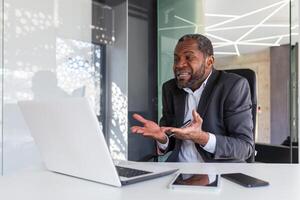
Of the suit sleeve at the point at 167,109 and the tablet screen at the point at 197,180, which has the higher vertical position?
the suit sleeve at the point at 167,109

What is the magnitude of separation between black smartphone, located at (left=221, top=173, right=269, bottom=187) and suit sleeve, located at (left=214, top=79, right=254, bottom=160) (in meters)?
0.32

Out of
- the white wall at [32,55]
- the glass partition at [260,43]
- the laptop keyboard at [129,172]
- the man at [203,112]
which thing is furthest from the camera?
the glass partition at [260,43]

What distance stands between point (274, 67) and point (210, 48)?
2657 millimetres

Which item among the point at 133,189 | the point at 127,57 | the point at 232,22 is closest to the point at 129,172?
the point at 133,189

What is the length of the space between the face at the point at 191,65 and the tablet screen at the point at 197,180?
730 mm

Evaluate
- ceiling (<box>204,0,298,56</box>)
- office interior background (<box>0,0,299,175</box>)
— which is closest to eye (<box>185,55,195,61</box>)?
office interior background (<box>0,0,299,175</box>)

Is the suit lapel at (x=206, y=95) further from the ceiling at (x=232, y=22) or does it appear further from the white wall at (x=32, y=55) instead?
the ceiling at (x=232, y=22)

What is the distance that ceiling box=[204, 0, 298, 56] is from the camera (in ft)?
11.5

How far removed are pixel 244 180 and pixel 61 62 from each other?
7.89 ft

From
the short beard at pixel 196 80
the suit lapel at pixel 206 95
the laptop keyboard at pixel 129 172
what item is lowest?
the laptop keyboard at pixel 129 172

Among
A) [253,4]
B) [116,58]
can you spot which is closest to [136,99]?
[116,58]

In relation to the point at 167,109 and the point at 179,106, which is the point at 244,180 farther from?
the point at 167,109

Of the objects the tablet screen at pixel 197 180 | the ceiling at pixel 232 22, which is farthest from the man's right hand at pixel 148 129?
the ceiling at pixel 232 22

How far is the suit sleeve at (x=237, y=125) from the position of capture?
135cm
